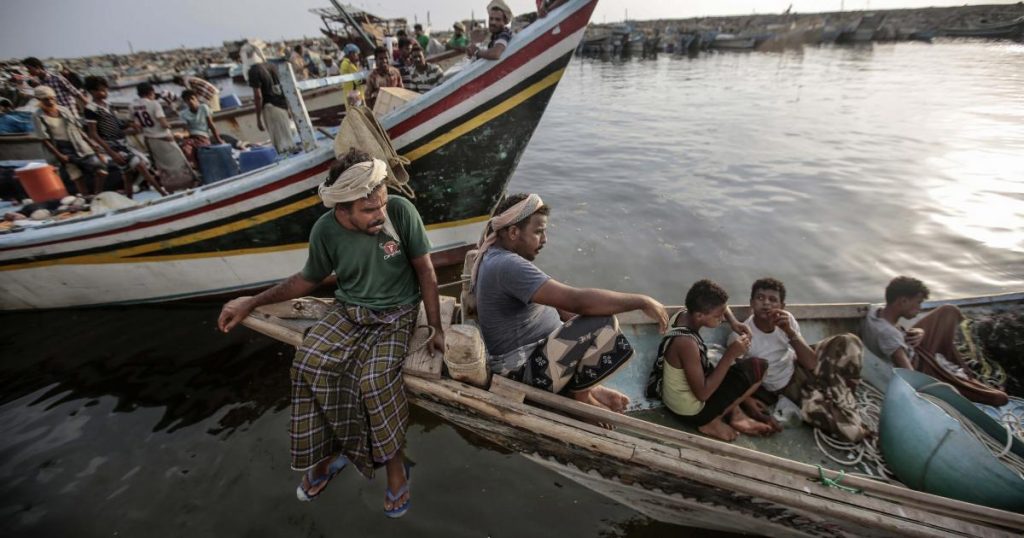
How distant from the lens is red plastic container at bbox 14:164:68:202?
544cm

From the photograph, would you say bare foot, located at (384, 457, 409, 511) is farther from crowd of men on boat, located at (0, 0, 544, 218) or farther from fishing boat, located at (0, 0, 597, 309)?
crowd of men on boat, located at (0, 0, 544, 218)

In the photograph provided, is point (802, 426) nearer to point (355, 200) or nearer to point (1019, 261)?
point (355, 200)

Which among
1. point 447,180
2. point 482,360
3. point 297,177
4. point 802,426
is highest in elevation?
point 297,177

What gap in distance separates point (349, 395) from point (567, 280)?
13.9 feet

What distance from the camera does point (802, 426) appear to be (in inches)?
121

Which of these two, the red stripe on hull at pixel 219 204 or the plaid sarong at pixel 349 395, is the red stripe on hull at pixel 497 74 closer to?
the red stripe on hull at pixel 219 204

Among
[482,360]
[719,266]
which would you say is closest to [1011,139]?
[719,266]

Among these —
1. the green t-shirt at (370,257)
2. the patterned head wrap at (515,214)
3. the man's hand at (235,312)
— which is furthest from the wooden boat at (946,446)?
the man's hand at (235,312)

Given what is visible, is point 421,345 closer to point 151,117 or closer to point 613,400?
point 613,400

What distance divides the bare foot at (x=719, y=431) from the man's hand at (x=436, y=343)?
1949 mm

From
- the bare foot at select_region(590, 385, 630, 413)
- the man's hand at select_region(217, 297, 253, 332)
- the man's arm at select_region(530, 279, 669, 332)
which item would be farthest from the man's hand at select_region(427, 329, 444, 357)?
the man's hand at select_region(217, 297, 253, 332)

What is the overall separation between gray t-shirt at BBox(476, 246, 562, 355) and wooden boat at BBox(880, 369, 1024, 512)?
86.6 inches

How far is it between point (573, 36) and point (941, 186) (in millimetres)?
9641

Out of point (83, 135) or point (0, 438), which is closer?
point (0, 438)
